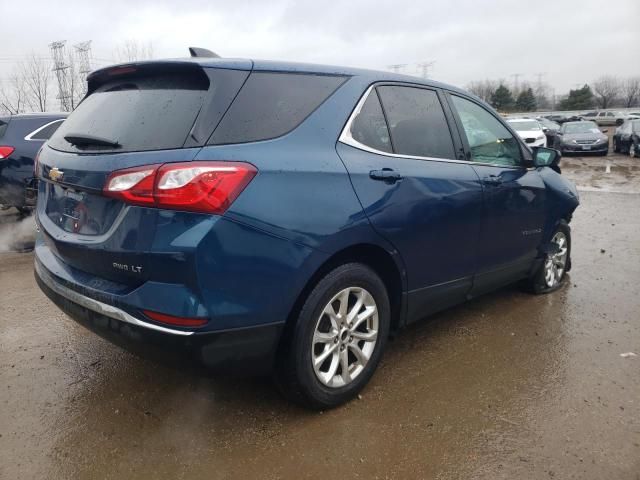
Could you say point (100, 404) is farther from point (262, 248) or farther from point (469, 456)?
point (469, 456)

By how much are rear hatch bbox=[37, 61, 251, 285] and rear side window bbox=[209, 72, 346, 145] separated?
5cm

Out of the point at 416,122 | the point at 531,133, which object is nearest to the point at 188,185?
the point at 416,122

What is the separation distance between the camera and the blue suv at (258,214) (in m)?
2.21

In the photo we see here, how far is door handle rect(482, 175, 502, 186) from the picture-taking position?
3616 mm

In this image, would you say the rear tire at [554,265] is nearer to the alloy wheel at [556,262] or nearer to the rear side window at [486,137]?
the alloy wheel at [556,262]

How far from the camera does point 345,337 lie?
2781mm

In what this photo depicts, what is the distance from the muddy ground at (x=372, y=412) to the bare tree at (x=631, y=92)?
105256 millimetres

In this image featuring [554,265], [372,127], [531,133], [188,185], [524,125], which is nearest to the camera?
[188,185]

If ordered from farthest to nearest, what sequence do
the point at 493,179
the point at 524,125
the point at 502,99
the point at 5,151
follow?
1. the point at 502,99
2. the point at 524,125
3. the point at 5,151
4. the point at 493,179

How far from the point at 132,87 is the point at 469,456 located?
2501 millimetres

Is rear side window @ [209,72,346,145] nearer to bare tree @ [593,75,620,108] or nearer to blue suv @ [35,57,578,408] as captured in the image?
blue suv @ [35,57,578,408]

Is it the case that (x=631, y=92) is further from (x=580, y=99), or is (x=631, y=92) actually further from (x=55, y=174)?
(x=55, y=174)

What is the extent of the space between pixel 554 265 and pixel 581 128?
18.9 metres

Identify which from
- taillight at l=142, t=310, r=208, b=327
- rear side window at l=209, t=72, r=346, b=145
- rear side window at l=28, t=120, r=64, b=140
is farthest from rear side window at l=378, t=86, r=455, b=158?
rear side window at l=28, t=120, r=64, b=140
